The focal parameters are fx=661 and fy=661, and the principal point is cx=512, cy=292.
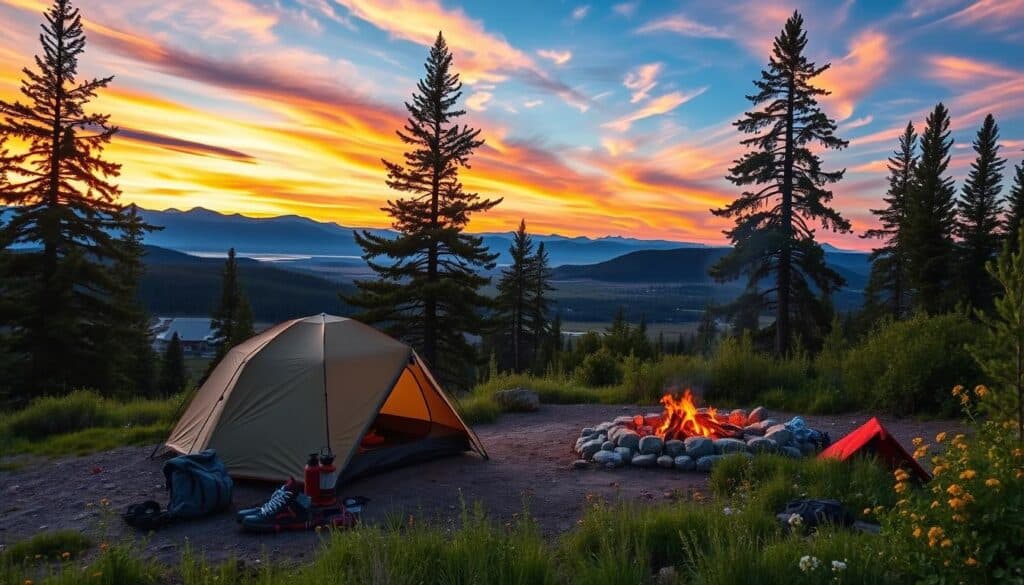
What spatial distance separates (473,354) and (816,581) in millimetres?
24838

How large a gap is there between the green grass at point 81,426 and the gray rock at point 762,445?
780cm

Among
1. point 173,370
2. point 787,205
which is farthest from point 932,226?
point 173,370

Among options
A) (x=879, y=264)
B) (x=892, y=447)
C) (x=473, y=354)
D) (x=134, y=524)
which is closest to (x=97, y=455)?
(x=134, y=524)

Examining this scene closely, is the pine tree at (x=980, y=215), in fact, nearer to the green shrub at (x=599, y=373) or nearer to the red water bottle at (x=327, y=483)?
the green shrub at (x=599, y=373)

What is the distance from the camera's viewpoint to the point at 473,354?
2814 cm

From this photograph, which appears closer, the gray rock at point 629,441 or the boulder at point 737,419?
the gray rock at point 629,441

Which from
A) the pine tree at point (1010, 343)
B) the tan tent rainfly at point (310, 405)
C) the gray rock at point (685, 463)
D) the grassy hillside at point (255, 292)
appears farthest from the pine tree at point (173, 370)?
the grassy hillside at point (255, 292)

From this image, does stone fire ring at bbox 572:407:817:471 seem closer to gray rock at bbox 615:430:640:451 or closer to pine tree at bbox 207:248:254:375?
gray rock at bbox 615:430:640:451

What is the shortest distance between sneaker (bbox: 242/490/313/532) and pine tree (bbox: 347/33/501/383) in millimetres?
20482

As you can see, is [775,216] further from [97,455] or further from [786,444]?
[97,455]

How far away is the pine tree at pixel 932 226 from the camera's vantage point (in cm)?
3136

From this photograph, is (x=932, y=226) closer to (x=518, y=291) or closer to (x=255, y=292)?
(x=518, y=291)

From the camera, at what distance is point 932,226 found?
104 ft

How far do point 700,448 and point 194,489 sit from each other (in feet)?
18.9
